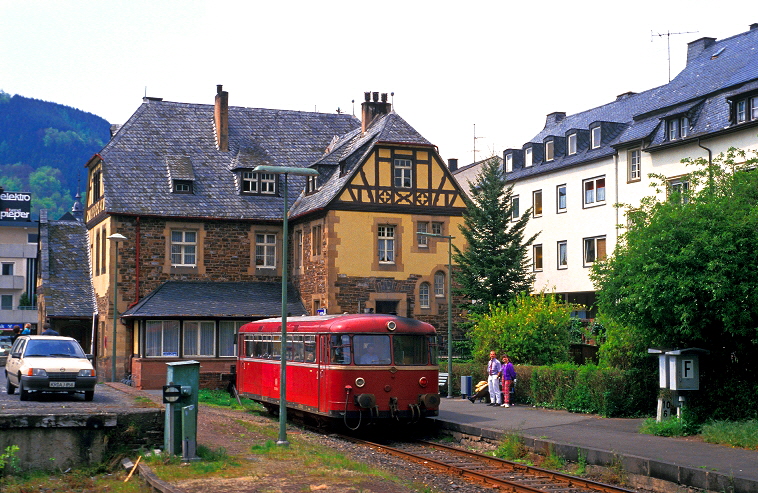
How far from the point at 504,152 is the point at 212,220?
A: 2439 centimetres

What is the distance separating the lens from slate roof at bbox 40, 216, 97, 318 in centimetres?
4409

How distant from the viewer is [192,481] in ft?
47.8

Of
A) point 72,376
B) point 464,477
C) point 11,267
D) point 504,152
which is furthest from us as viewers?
point 11,267

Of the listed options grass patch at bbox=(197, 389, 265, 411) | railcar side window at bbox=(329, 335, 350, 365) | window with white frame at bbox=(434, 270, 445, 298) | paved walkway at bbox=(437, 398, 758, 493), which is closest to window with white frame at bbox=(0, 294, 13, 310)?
grass patch at bbox=(197, 389, 265, 411)

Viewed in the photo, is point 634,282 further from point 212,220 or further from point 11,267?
point 11,267

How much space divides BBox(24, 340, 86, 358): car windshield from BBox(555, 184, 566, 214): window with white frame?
33498 millimetres

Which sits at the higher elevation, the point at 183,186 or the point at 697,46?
the point at 697,46

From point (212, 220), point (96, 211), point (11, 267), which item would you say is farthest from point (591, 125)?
point (11, 267)

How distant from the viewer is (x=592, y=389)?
2491 cm

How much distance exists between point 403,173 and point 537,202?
57.9ft

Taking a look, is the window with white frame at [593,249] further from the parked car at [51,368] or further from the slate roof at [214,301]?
the parked car at [51,368]

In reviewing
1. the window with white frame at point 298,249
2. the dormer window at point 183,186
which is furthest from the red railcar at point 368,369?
the dormer window at point 183,186

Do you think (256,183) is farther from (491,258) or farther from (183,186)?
(491,258)

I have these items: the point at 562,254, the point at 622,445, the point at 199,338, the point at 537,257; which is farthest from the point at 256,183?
the point at 622,445
